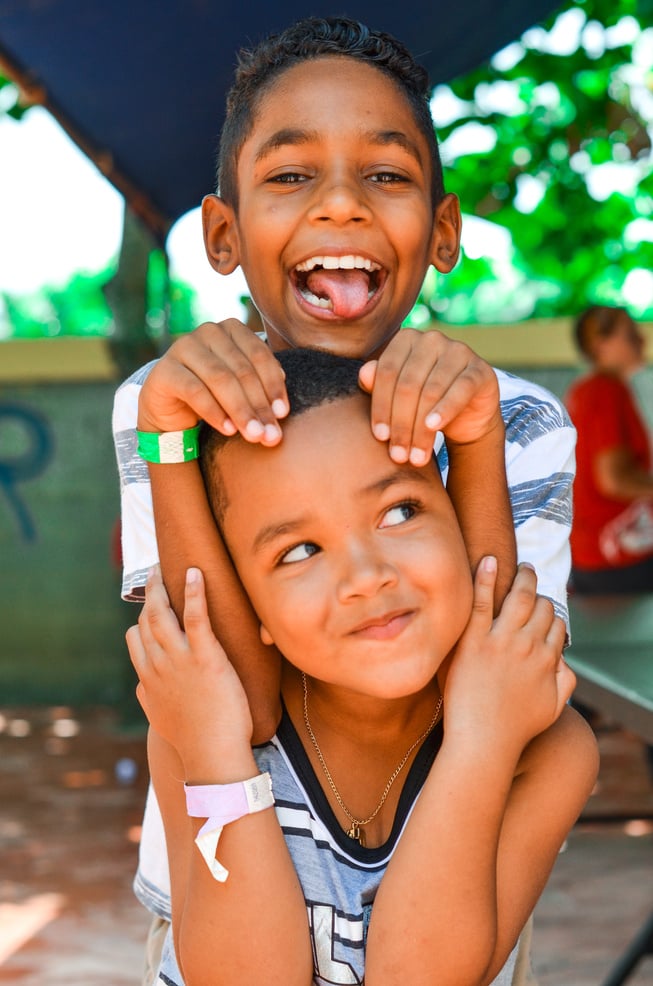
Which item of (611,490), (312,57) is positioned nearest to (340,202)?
(312,57)

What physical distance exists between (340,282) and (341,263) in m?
0.03

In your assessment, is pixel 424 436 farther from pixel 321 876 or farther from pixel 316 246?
pixel 321 876

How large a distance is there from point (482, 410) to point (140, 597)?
595mm

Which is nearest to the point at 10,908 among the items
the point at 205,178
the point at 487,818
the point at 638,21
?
the point at 205,178

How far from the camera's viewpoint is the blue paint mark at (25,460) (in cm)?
744

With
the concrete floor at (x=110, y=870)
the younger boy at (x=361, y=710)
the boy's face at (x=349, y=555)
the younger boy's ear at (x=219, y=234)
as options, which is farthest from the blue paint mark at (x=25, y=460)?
the boy's face at (x=349, y=555)

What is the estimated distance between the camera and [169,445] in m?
1.49

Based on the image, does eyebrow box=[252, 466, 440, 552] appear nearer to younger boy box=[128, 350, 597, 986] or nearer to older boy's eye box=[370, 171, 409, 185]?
younger boy box=[128, 350, 597, 986]

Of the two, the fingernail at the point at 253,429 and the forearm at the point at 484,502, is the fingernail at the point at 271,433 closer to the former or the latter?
the fingernail at the point at 253,429

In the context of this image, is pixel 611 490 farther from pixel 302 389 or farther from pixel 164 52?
pixel 302 389

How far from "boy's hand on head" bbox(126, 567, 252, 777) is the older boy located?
4cm

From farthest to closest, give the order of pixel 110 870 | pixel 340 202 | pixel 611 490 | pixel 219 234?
pixel 611 490 < pixel 110 870 < pixel 219 234 < pixel 340 202

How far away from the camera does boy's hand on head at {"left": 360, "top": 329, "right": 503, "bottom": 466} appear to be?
4.58 feet

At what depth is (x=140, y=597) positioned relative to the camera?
176 centimetres
